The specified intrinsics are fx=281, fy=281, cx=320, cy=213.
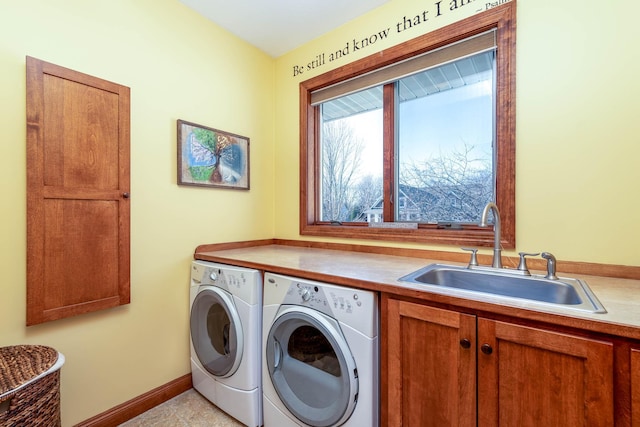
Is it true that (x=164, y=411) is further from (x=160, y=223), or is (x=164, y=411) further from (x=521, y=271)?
(x=521, y=271)

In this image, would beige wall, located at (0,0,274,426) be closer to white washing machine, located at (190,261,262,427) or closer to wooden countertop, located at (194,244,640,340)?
white washing machine, located at (190,261,262,427)

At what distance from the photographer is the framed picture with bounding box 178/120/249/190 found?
1.95m

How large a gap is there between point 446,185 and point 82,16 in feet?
7.66

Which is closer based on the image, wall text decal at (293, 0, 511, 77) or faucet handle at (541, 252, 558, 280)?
faucet handle at (541, 252, 558, 280)

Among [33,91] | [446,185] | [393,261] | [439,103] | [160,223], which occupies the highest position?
[439,103]

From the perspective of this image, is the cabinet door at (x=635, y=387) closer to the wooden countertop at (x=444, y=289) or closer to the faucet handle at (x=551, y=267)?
the wooden countertop at (x=444, y=289)

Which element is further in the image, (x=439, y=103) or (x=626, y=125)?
(x=439, y=103)

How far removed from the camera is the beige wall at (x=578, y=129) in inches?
50.2

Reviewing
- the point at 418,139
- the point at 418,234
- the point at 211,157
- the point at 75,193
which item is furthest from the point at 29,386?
the point at 418,139

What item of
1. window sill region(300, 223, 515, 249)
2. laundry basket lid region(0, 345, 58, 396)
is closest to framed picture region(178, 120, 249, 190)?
window sill region(300, 223, 515, 249)

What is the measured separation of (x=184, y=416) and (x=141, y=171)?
1531mm

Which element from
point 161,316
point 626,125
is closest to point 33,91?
point 161,316

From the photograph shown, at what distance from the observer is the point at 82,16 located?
152 centimetres

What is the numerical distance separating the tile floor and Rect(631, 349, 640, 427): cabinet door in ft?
5.69
